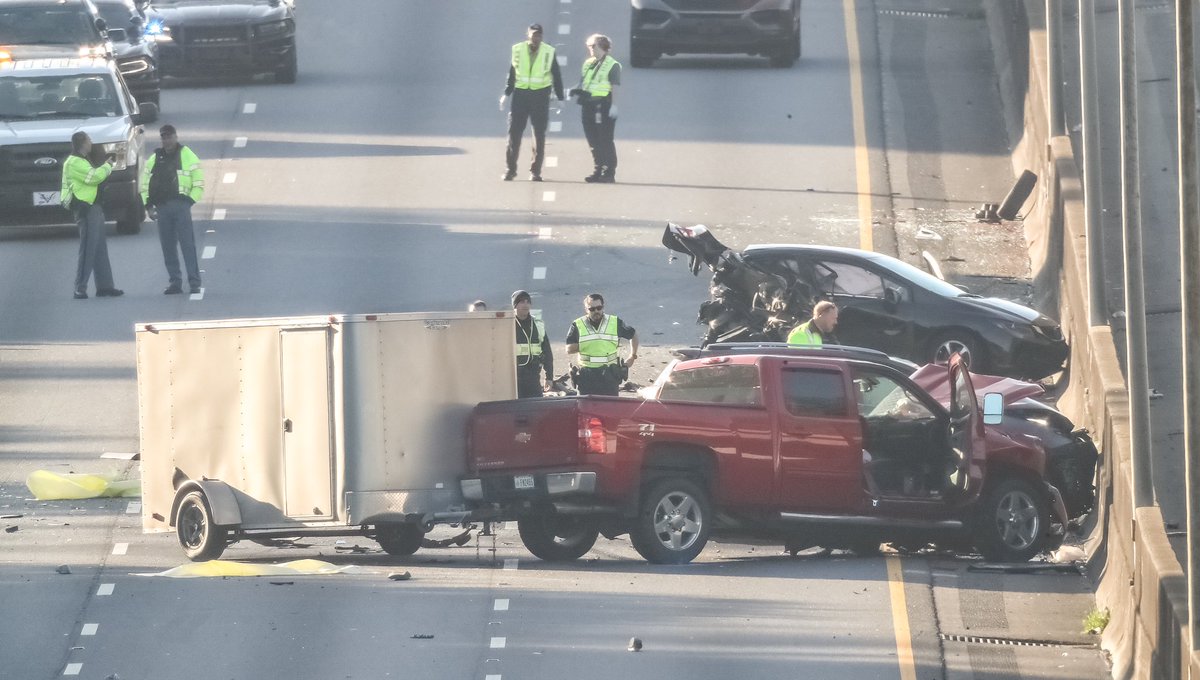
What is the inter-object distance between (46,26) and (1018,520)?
1842 cm

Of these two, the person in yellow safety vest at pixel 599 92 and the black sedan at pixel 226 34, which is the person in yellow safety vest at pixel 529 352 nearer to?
the person in yellow safety vest at pixel 599 92

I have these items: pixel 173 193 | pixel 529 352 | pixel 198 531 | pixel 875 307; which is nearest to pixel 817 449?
pixel 529 352

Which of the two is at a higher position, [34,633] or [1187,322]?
[1187,322]

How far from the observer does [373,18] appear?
38.7 m

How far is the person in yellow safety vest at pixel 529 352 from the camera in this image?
20.2 meters

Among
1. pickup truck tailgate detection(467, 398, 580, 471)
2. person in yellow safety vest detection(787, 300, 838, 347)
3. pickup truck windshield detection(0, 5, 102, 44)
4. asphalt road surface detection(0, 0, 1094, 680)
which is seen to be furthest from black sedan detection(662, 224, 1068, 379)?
pickup truck windshield detection(0, 5, 102, 44)

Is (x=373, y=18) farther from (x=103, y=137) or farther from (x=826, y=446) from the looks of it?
(x=826, y=446)

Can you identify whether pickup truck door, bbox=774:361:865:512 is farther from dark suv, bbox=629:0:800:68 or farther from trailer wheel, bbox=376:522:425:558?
dark suv, bbox=629:0:800:68

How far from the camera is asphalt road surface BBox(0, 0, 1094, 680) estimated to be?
49.1ft

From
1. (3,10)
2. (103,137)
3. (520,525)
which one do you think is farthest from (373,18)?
(520,525)

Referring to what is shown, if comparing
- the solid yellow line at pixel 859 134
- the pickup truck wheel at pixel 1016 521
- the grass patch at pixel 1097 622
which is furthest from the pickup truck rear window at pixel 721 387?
the solid yellow line at pixel 859 134

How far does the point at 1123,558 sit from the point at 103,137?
15418mm

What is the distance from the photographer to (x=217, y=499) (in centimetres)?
1745

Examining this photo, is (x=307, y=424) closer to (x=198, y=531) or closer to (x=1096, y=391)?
(x=198, y=531)
